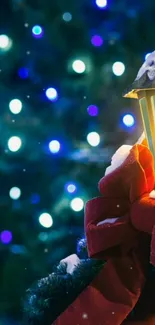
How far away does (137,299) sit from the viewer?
816 mm

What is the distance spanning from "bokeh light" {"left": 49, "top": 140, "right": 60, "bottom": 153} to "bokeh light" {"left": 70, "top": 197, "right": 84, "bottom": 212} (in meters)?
0.15

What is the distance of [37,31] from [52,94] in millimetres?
177

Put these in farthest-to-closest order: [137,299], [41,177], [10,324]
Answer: [41,177], [10,324], [137,299]

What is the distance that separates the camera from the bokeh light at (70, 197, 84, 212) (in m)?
1.39

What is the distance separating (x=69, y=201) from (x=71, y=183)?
5cm

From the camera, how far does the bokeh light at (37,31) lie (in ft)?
4.44

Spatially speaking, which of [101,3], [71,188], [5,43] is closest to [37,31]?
[5,43]

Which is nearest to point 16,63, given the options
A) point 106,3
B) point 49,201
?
point 106,3

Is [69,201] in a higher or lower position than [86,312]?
higher

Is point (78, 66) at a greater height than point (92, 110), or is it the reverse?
point (78, 66)

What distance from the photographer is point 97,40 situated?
1.39m

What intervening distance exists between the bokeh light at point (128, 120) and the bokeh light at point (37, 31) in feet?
1.08

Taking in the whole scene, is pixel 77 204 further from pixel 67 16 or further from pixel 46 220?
pixel 67 16

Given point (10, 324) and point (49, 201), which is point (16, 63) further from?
point (10, 324)
